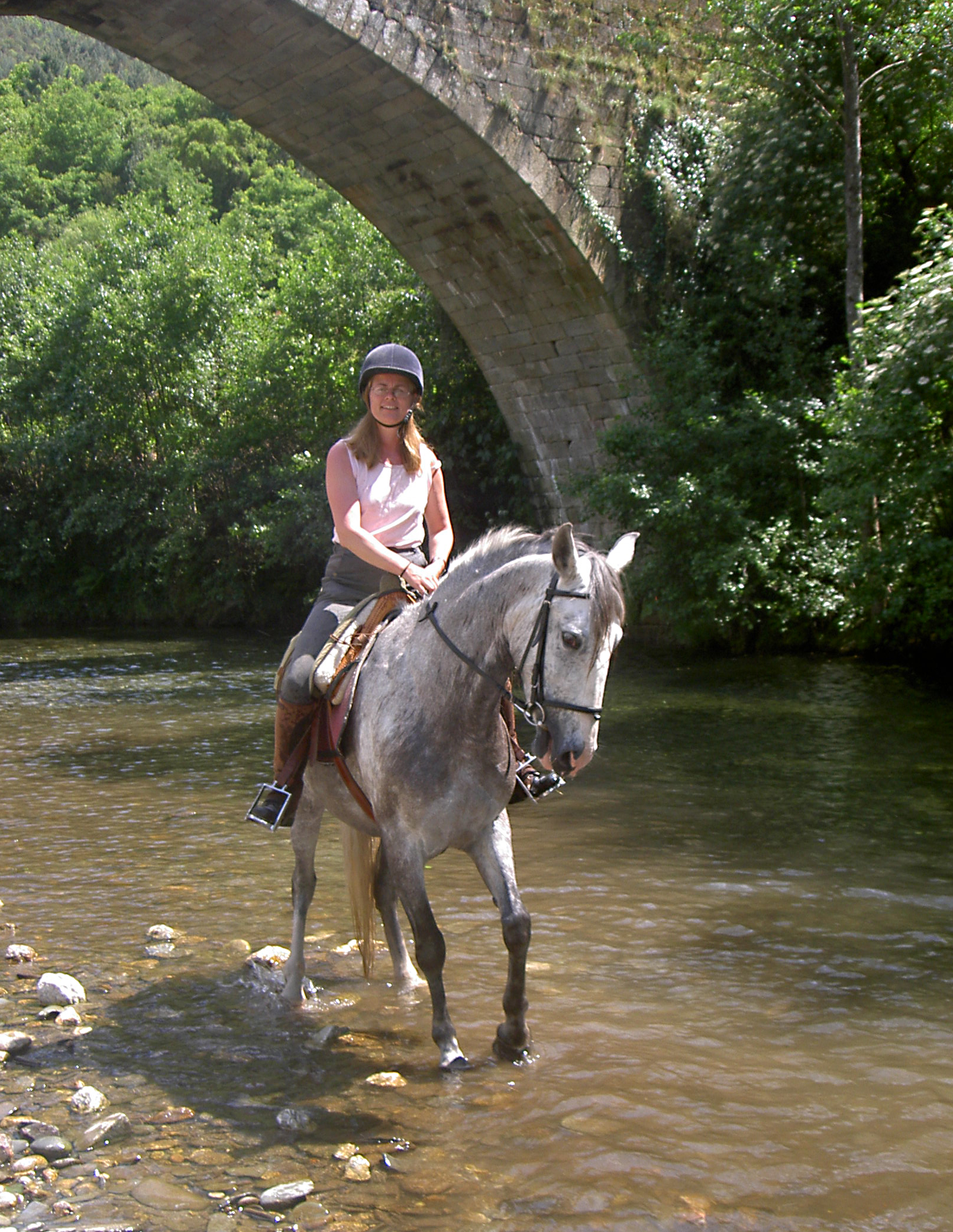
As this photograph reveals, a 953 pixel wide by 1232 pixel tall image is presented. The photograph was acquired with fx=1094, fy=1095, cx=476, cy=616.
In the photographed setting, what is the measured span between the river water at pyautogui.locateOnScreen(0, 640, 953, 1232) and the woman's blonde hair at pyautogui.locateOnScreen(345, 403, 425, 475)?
1.99m

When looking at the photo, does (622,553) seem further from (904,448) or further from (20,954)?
(904,448)

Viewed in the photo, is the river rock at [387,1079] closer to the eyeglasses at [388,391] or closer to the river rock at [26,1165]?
the river rock at [26,1165]

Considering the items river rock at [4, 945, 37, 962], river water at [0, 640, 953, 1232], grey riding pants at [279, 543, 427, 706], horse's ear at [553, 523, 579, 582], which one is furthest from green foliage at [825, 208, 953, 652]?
river rock at [4, 945, 37, 962]

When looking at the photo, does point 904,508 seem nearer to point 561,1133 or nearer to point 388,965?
point 388,965

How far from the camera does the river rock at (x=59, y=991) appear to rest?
12.8ft

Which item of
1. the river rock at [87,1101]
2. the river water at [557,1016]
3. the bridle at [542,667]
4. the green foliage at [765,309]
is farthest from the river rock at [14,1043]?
the green foliage at [765,309]

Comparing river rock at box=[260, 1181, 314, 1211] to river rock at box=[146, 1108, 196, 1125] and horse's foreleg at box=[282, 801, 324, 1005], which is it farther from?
horse's foreleg at box=[282, 801, 324, 1005]

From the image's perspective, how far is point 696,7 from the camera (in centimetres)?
1497

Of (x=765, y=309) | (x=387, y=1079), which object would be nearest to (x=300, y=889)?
(x=387, y=1079)

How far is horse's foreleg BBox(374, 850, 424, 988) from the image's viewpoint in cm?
417

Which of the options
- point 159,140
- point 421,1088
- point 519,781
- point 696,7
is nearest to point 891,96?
point 696,7

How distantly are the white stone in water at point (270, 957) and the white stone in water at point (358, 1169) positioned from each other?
1.52 meters

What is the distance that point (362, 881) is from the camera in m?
4.11

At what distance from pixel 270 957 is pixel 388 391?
7.51ft
